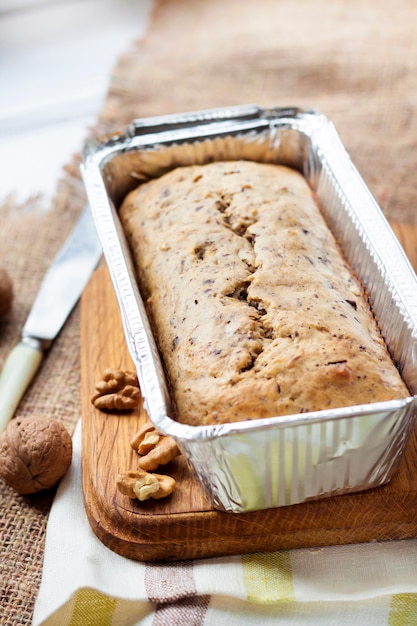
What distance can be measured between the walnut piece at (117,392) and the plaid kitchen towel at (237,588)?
38 cm

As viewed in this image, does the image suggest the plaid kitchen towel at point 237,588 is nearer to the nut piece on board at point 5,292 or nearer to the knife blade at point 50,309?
the knife blade at point 50,309

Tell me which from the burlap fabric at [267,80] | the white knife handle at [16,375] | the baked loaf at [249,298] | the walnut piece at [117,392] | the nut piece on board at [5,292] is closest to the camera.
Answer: the baked loaf at [249,298]

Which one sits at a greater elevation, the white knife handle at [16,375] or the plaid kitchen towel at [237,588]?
the white knife handle at [16,375]

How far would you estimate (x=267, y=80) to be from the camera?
3602mm

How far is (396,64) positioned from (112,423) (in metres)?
2.33

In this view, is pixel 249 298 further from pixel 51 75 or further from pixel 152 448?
pixel 51 75

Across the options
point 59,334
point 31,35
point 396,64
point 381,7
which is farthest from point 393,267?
point 31,35

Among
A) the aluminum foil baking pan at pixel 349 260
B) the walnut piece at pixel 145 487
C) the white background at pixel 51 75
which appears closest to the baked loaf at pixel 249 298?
the aluminum foil baking pan at pixel 349 260

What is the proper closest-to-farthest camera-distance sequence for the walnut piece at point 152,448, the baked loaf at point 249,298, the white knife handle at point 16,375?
the baked loaf at point 249,298 → the walnut piece at point 152,448 → the white knife handle at point 16,375

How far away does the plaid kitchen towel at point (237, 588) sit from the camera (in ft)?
5.78

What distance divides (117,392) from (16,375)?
377 mm

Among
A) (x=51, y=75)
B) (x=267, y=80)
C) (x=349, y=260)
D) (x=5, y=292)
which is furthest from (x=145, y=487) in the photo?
(x=51, y=75)

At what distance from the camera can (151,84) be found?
3594 mm

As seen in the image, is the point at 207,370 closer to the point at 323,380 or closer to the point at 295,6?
the point at 323,380
